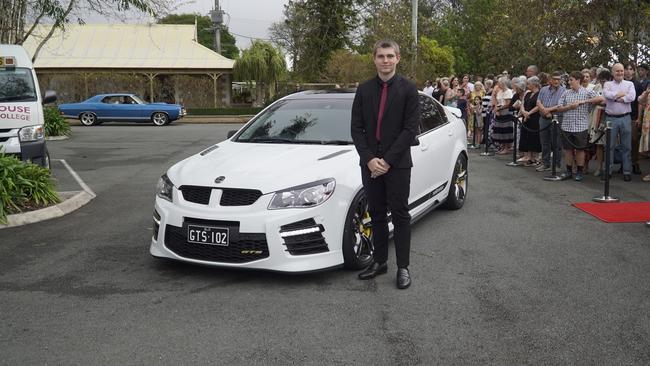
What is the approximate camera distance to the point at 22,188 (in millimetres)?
8289

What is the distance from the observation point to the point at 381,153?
5.12 metres

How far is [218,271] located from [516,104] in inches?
374

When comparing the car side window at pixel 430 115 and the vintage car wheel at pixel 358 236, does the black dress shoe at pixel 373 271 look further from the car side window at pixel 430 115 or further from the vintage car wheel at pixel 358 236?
the car side window at pixel 430 115

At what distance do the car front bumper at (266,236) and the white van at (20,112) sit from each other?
4.92 m

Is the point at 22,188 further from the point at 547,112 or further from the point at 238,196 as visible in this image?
the point at 547,112

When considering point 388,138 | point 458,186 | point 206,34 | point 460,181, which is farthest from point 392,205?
point 206,34

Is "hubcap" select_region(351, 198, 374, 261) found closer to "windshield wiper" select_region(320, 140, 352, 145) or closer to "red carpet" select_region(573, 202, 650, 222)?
"windshield wiper" select_region(320, 140, 352, 145)

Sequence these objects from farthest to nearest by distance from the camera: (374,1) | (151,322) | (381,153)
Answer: (374,1) < (381,153) < (151,322)

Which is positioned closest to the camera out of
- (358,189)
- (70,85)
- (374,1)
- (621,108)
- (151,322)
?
(151,322)

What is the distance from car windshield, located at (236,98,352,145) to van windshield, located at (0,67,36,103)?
529 cm

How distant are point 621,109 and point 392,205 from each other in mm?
6807

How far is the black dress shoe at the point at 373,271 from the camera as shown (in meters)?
5.43

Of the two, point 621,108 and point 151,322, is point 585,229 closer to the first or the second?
point 621,108

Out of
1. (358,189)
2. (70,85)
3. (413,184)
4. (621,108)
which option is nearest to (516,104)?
(621,108)
